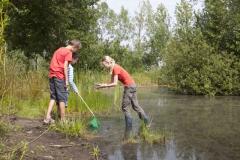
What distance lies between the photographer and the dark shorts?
33.6 ft

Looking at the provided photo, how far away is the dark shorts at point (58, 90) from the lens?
33.6ft

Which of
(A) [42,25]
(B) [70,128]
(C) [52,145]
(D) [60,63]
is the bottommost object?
(C) [52,145]

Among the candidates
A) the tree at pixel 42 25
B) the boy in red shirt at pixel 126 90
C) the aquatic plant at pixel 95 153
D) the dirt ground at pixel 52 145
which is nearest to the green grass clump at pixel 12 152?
the dirt ground at pixel 52 145

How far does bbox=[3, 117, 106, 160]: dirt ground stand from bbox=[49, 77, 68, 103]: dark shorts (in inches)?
29.1

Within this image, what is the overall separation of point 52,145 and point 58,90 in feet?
8.22

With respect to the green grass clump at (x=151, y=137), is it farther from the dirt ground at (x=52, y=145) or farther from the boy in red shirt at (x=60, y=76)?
the boy in red shirt at (x=60, y=76)

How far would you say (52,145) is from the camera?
7949mm

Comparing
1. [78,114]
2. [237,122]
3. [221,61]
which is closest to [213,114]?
[237,122]

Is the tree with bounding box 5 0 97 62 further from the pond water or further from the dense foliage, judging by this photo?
the pond water

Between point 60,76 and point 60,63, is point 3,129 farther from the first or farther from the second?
point 60,63

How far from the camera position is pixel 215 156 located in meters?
8.09

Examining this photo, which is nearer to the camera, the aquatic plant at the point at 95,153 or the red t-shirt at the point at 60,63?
the aquatic plant at the point at 95,153

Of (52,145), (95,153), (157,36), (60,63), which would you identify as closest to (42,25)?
(60,63)

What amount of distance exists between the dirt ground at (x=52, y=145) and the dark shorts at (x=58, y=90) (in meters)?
0.74
